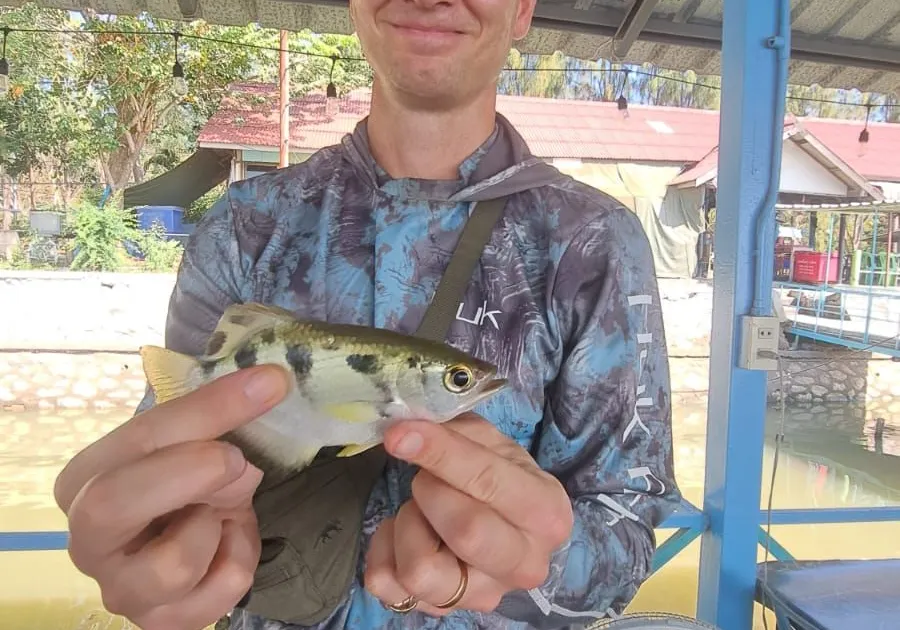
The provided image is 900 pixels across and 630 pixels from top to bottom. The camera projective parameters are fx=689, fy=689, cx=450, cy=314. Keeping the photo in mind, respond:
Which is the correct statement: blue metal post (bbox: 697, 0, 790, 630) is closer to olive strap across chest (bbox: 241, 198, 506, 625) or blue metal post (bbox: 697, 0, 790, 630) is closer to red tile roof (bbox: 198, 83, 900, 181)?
olive strap across chest (bbox: 241, 198, 506, 625)

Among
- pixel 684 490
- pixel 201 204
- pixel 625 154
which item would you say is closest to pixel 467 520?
pixel 684 490

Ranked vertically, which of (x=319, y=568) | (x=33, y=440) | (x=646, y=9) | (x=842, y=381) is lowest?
(x=33, y=440)

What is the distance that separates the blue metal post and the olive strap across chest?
1625mm

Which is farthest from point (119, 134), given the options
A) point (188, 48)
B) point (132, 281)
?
point (132, 281)

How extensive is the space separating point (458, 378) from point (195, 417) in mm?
263

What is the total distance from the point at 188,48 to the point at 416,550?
15.7m

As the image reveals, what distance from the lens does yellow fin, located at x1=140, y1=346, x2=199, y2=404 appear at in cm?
76

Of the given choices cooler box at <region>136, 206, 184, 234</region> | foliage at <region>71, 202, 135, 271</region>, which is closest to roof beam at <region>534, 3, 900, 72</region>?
foliage at <region>71, 202, 135, 271</region>

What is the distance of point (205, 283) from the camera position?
43.2 inches

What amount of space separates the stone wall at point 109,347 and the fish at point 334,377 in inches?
353

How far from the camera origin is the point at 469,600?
2.57 feet

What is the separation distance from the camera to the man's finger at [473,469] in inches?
26.3

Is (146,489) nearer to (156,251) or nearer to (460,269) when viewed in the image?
(460,269)

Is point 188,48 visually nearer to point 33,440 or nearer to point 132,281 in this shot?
point 132,281
